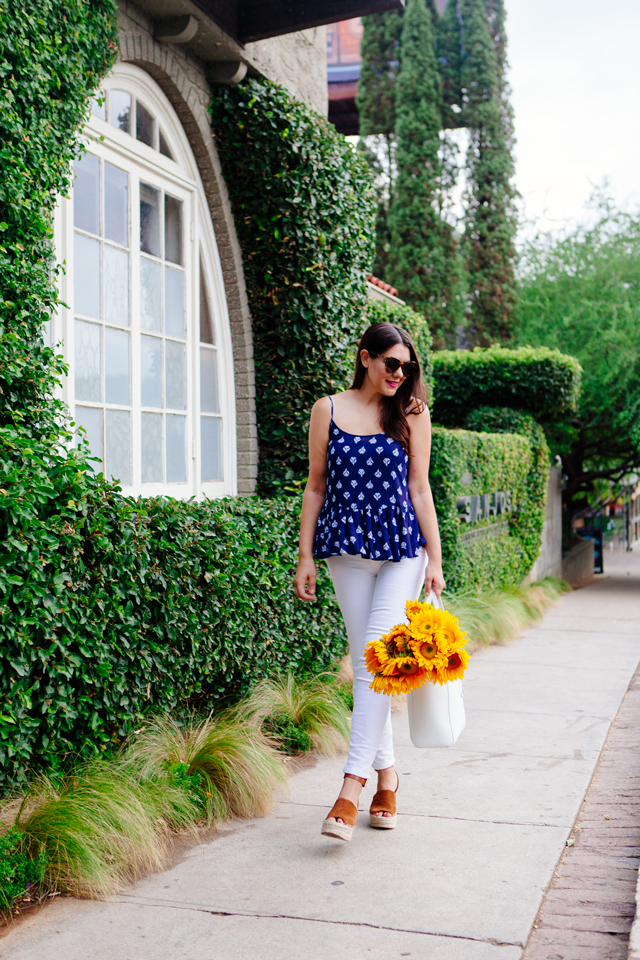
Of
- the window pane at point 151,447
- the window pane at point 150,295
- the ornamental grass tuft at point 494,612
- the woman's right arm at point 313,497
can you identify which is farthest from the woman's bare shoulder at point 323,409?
the ornamental grass tuft at point 494,612

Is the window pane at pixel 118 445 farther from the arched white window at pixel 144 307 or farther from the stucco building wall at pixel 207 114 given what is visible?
the stucco building wall at pixel 207 114

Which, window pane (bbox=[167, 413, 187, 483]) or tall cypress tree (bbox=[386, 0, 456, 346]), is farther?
tall cypress tree (bbox=[386, 0, 456, 346])

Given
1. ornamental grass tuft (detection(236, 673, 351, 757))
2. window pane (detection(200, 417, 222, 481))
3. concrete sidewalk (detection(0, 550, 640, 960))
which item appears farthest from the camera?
window pane (detection(200, 417, 222, 481))

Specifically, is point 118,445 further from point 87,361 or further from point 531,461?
point 531,461

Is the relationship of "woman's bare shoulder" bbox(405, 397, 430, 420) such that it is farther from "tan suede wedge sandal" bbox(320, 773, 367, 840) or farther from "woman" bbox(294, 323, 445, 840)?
"tan suede wedge sandal" bbox(320, 773, 367, 840)

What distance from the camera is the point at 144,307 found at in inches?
229

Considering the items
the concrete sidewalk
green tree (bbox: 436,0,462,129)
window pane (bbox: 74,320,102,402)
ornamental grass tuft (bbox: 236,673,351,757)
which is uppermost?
green tree (bbox: 436,0,462,129)

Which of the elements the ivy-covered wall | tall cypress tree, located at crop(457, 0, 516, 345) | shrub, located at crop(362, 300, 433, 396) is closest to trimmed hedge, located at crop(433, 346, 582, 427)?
shrub, located at crop(362, 300, 433, 396)

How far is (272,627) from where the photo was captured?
17.9ft

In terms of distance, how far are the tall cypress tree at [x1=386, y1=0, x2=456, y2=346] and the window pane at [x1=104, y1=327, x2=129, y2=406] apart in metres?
15.5

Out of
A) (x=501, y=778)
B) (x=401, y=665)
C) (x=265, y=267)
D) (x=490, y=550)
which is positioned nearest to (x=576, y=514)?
(x=490, y=550)

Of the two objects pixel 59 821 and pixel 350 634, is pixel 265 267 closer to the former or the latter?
pixel 350 634

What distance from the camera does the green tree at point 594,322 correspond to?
15352 mm

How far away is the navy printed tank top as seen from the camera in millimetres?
3584
